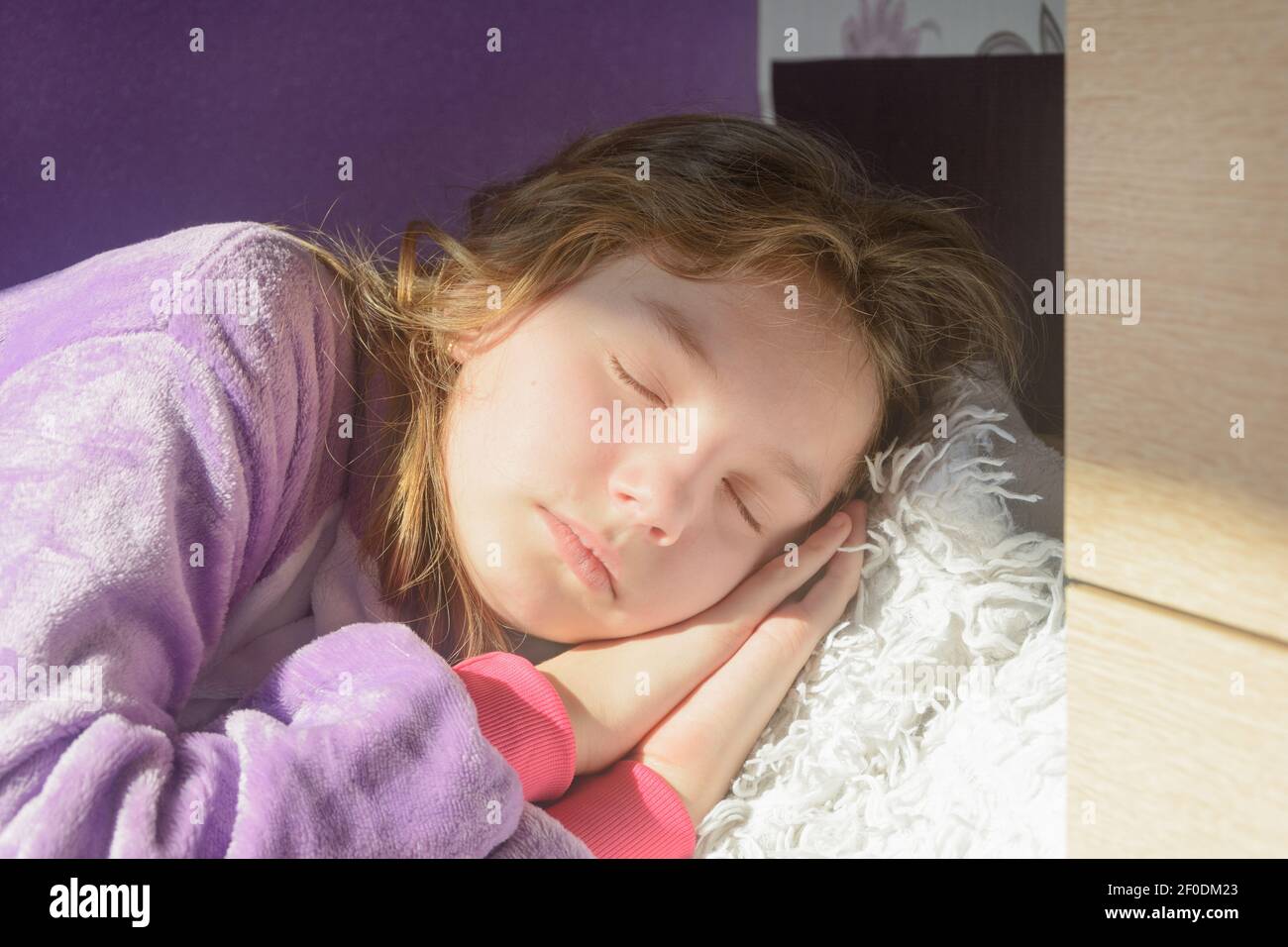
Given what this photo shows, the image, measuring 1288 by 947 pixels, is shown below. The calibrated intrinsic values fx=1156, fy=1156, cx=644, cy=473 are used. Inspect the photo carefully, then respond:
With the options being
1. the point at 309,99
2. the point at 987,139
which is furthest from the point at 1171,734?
the point at 309,99

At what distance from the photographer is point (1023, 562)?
975 millimetres

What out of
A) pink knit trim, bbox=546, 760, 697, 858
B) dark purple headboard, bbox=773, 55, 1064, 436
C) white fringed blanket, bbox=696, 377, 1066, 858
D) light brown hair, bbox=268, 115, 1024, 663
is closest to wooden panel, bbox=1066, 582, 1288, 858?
white fringed blanket, bbox=696, 377, 1066, 858

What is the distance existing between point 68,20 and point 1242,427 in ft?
3.56

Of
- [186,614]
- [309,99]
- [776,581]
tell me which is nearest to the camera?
[186,614]

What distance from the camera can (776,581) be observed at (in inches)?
41.1

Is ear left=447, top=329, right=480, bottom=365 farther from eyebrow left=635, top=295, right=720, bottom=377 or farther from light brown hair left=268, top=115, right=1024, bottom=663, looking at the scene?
eyebrow left=635, top=295, right=720, bottom=377

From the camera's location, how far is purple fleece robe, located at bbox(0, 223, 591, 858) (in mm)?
696

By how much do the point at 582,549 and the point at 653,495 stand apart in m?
0.08

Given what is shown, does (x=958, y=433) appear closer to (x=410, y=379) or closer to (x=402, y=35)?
(x=410, y=379)

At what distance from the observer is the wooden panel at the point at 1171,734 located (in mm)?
543

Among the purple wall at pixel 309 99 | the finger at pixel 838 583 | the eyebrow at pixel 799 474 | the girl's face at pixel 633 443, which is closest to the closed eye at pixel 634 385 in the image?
the girl's face at pixel 633 443

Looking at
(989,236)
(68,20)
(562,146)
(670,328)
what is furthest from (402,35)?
(989,236)

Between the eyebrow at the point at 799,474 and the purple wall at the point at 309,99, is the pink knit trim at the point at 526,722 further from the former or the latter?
the purple wall at the point at 309,99

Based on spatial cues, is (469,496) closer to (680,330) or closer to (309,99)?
(680,330)
